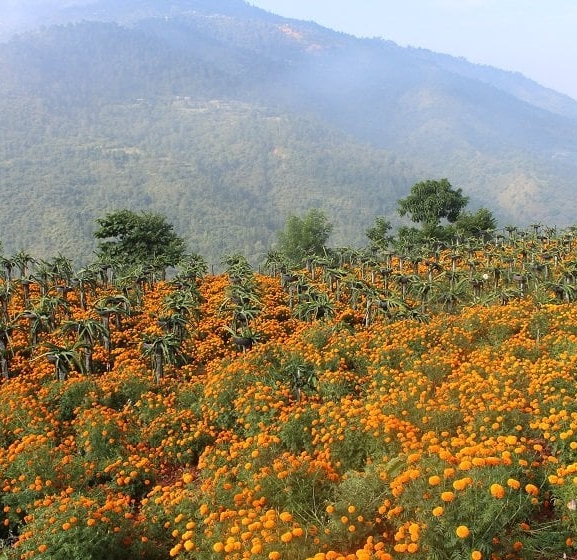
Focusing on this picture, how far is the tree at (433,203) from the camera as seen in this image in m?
42.3

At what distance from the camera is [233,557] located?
17.1 feet

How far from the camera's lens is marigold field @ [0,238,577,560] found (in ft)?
16.9

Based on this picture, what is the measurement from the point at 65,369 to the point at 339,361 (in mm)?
7586

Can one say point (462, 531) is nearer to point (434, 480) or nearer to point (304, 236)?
Result: point (434, 480)

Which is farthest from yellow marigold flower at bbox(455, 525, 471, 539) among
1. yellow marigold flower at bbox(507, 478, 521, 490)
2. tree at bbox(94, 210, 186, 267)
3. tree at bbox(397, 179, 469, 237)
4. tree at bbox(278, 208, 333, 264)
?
tree at bbox(278, 208, 333, 264)

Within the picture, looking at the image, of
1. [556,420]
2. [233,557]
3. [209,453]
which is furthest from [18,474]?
[556,420]

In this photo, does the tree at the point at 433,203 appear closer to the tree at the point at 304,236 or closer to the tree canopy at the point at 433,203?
the tree canopy at the point at 433,203

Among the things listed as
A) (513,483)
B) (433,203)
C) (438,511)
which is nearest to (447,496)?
(438,511)

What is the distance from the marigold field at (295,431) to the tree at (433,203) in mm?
21827

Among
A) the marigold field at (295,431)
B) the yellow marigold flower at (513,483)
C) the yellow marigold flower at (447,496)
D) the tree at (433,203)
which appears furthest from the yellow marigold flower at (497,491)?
the tree at (433,203)

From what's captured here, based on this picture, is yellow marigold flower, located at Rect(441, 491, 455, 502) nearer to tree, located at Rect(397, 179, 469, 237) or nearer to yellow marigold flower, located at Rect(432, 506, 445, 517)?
yellow marigold flower, located at Rect(432, 506, 445, 517)

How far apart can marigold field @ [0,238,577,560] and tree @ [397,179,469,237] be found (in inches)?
859

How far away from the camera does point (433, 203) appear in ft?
139

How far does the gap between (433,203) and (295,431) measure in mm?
36512
